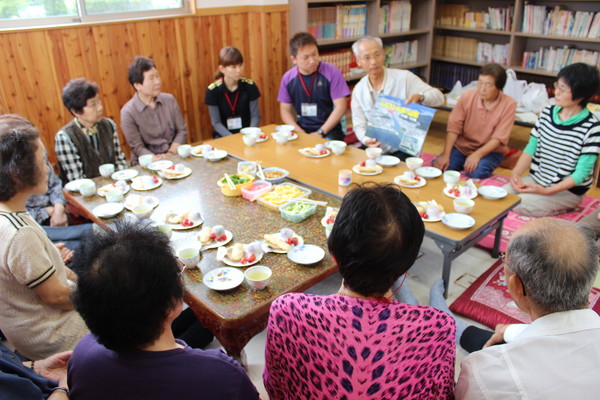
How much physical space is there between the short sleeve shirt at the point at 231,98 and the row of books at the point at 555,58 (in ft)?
11.0

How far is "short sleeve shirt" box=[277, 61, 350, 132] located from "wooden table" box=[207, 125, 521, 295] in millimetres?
625

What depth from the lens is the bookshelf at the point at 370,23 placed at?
477 cm

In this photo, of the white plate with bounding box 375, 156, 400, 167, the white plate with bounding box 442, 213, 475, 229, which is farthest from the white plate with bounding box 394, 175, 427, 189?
the white plate with bounding box 442, 213, 475, 229

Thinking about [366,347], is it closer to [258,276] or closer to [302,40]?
[258,276]

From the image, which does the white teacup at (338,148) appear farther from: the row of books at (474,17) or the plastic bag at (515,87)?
the row of books at (474,17)

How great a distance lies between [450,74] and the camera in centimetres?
617

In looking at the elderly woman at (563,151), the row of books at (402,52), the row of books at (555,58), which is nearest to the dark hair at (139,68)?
the elderly woman at (563,151)

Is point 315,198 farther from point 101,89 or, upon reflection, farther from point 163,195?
point 101,89

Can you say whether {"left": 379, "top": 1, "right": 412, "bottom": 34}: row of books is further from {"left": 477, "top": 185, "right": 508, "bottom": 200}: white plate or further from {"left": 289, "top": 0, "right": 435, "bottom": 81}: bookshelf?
{"left": 477, "top": 185, "right": 508, "bottom": 200}: white plate

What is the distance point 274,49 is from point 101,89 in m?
1.80

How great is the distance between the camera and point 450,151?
3.73m

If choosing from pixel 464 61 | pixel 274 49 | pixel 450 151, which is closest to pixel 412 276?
pixel 450 151

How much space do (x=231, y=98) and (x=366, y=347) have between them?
323 centimetres

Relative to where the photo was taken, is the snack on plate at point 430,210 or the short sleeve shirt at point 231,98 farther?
the short sleeve shirt at point 231,98
